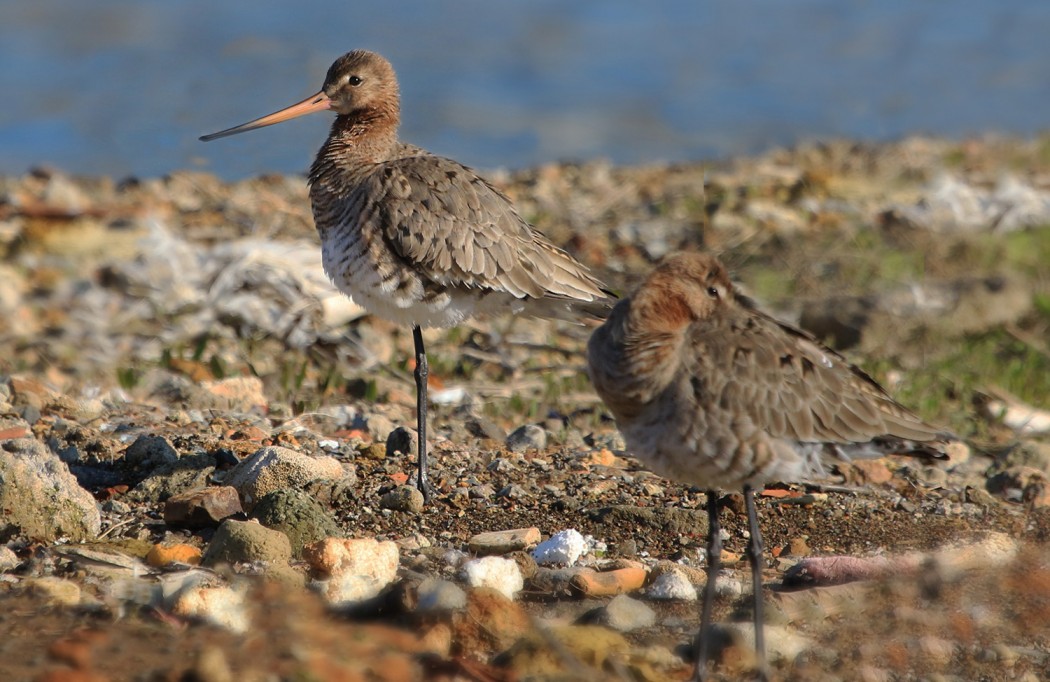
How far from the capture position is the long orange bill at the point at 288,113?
759 centimetres

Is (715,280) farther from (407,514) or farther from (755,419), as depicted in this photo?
(407,514)

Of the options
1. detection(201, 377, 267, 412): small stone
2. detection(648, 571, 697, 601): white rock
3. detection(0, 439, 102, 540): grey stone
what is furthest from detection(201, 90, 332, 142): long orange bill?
detection(648, 571, 697, 601): white rock

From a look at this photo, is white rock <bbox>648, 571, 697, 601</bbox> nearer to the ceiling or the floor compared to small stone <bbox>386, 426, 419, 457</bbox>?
nearer to the floor

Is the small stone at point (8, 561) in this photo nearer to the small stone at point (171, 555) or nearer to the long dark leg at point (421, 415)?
the small stone at point (171, 555)

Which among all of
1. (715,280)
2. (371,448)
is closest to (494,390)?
(371,448)

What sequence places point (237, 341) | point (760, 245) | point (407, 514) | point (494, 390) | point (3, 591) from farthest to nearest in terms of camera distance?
point (760, 245) < point (237, 341) < point (494, 390) < point (407, 514) < point (3, 591)

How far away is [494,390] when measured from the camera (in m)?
8.35

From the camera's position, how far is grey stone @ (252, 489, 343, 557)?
5.41 metres

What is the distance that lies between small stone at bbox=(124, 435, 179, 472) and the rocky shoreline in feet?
0.04

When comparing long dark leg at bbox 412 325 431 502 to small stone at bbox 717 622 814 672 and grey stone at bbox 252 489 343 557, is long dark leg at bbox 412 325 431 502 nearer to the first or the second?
grey stone at bbox 252 489 343 557

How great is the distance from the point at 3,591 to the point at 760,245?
7929 mm

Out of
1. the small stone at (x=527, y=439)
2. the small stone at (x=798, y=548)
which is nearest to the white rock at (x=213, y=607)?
the small stone at (x=798, y=548)

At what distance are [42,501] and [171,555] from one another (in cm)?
60

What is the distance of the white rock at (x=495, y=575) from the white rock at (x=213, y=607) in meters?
0.88
